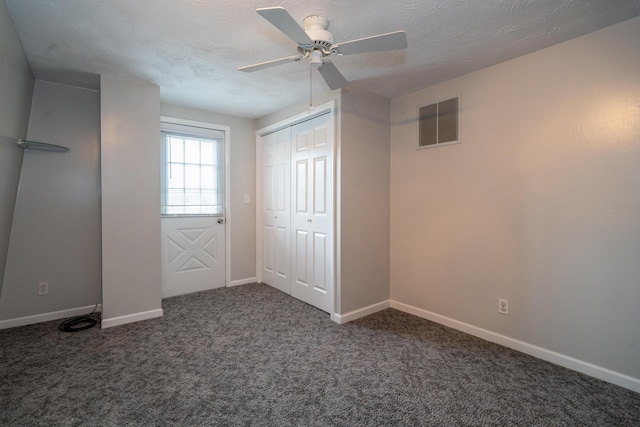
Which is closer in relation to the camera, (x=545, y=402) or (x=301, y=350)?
(x=545, y=402)

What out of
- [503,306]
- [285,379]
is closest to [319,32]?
[285,379]

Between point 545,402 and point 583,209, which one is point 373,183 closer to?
point 583,209

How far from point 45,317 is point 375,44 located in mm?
3928

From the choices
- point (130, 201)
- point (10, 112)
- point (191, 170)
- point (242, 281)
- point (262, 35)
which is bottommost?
point (242, 281)

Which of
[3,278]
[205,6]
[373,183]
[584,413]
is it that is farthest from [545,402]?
[3,278]

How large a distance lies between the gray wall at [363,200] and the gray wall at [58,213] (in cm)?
271

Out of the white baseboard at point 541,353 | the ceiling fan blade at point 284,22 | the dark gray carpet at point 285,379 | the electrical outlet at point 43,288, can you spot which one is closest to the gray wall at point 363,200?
the dark gray carpet at point 285,379

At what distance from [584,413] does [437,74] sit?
268cm

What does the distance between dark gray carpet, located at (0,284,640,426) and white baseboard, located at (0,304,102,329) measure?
0.18 metres

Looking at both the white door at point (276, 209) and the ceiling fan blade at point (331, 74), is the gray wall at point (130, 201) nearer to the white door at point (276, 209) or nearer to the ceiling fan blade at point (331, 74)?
the white door at point (276, 209)

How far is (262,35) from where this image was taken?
6.84 ft

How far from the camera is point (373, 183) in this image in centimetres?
327

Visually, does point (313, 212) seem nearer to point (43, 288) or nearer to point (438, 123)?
point (438, 123)

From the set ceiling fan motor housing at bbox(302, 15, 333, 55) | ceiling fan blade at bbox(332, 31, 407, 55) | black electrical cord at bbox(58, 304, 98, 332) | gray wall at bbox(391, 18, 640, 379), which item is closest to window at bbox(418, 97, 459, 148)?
gray wall at bbox(391, 18, 640, 379)
